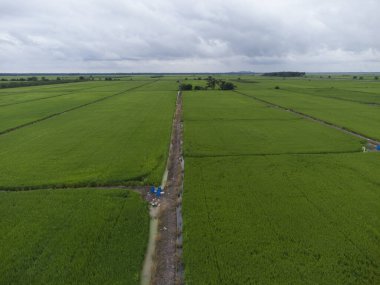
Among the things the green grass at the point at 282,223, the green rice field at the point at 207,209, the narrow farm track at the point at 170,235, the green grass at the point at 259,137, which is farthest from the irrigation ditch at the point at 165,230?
the green grass at the point at 259,137

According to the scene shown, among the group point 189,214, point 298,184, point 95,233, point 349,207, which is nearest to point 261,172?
point 298,184

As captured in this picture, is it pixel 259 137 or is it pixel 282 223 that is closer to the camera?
pixel 282 223

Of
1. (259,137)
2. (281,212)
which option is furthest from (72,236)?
(259,137)

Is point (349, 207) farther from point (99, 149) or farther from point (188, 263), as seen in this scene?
point (99, 149)

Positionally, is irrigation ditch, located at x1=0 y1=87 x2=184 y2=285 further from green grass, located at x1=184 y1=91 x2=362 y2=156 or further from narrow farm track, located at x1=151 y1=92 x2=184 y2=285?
green grass, located at x1=184 y1=91 x2=362 y2=156

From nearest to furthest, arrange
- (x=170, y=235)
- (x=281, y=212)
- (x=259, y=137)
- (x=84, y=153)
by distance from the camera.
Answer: (x=170, y=235) < (x=281, y=212) < (x=84, y=153) < (x=259, y=137)

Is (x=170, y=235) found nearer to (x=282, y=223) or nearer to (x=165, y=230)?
(x=165, y=230)

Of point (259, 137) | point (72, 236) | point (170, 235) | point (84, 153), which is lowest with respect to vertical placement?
point (170, 235)
